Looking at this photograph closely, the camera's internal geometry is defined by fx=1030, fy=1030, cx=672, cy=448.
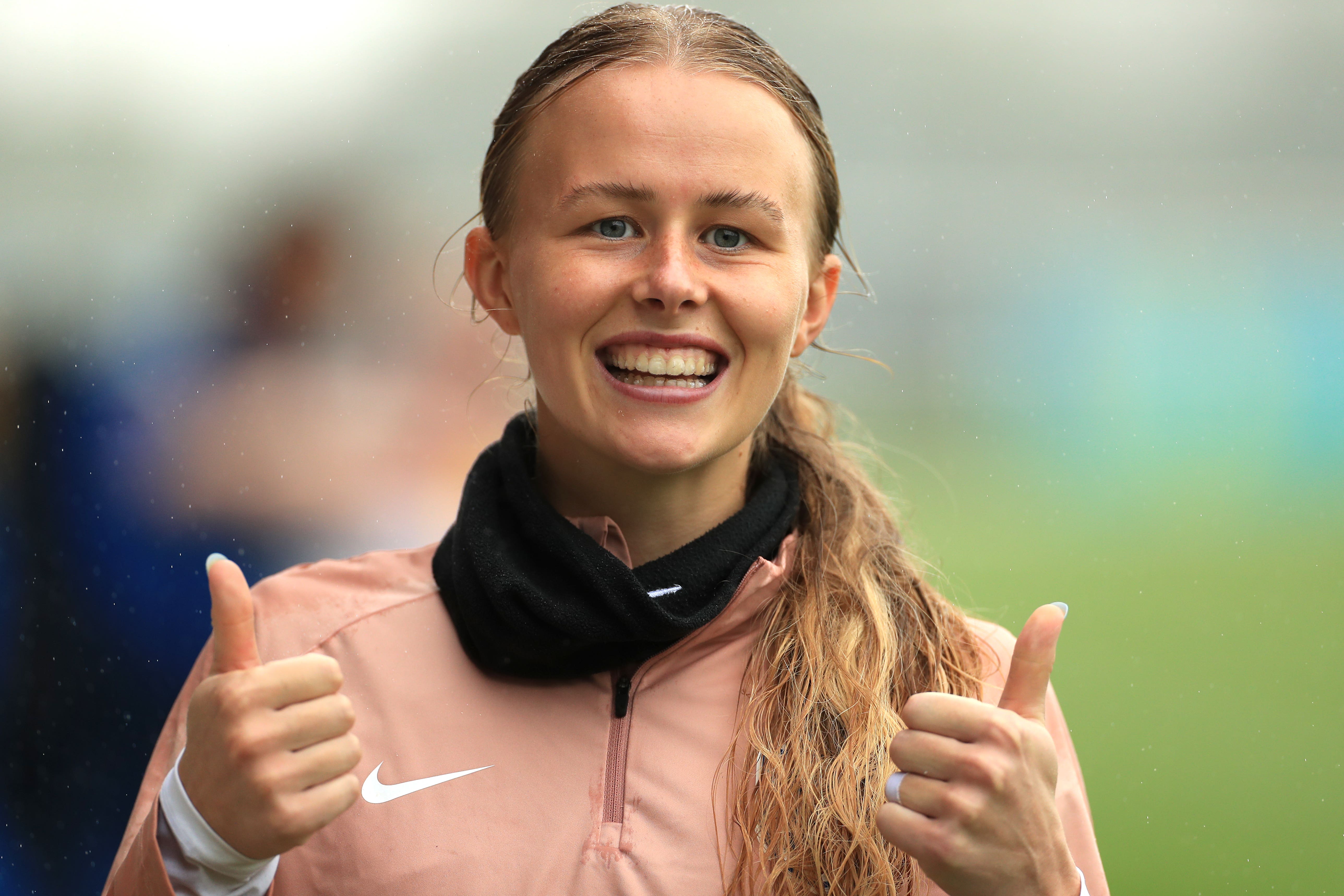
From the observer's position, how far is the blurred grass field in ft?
15.6

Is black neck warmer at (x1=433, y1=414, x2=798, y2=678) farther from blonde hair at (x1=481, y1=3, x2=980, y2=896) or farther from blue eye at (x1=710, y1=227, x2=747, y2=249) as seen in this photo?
blue eye at (x1=710, y1=227, x2=747, y2=249)

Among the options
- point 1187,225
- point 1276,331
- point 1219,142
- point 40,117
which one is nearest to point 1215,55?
point 1219,142

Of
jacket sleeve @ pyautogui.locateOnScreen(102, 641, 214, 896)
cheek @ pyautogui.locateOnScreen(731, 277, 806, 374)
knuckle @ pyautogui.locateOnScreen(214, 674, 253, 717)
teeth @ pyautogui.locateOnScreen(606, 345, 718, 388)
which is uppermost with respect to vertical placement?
cheek @ pyautogui.locateOnScreen(731, 277, 806, 374)

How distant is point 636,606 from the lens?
1083mm

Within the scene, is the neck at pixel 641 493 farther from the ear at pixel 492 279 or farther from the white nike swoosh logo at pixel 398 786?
the white nike swoosh logo at pixel 398 786

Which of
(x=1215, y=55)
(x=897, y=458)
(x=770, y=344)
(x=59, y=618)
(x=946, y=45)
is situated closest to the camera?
(x=770, y=344)

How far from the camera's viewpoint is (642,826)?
3.43ft

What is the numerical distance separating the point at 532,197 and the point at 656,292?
0.69 feet

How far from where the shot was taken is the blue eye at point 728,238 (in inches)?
45.7

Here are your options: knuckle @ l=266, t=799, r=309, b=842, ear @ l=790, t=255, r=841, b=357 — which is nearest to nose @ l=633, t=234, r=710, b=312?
ear @ l=790, t=255, r=841, b=357

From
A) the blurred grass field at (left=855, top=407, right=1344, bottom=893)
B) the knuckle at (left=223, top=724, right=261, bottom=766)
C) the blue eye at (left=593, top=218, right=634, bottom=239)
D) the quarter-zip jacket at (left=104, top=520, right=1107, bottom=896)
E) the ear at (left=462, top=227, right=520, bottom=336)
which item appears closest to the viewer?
the knuckle at (left=223, top=724, right=261, bottom=766)

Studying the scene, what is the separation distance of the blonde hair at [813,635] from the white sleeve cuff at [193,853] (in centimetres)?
47

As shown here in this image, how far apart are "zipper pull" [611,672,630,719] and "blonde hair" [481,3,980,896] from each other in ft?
0.40

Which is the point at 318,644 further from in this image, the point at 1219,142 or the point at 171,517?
the point at 1219,142
